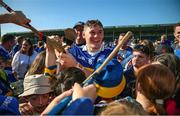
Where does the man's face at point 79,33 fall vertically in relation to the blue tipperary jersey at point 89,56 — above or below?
above

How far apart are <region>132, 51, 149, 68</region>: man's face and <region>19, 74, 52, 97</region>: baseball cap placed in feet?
5.08

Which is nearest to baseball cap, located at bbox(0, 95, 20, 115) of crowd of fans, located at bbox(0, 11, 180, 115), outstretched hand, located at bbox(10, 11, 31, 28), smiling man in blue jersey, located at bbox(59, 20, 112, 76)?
crowd of fans, located at bbox(0, 11, 180, 115)

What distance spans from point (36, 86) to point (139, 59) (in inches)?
71.2

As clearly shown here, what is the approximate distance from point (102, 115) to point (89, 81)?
2.39 feet

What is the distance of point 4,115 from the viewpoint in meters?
2.46

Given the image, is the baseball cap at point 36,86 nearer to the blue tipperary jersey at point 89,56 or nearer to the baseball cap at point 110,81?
the baseball cap at point 110,81

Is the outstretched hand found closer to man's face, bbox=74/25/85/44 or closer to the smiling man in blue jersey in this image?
the smiling man in blue jersey

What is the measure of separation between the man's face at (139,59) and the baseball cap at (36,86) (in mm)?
1548

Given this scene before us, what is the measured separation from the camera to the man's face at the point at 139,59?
4383mm

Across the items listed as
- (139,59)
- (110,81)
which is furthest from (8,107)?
(139,59)

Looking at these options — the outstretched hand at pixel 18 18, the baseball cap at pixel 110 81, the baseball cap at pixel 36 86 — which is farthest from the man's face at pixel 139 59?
the outstretched hand at pixel 18 18

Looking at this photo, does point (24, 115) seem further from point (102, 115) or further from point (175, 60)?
point (175, 60)

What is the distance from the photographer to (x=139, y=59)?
14.6ft

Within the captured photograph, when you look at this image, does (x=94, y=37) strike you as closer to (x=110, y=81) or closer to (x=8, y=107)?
(x=110, y=81)
